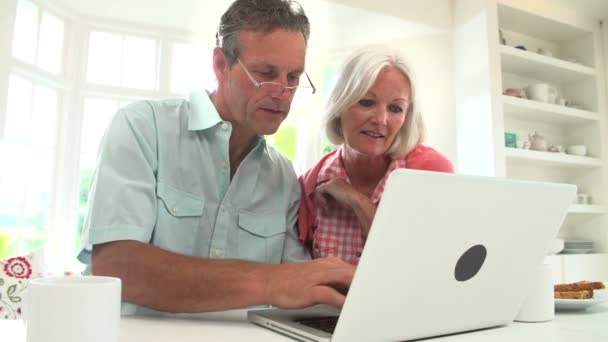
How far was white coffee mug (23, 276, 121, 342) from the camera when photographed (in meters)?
0.50

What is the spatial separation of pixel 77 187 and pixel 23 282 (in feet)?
4.45

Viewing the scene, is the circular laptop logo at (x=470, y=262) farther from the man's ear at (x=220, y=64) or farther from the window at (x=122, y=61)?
the window at (x=122, y=61)

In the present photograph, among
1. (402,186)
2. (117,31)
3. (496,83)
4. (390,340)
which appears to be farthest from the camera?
(117,31)

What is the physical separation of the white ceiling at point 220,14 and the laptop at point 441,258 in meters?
2.67

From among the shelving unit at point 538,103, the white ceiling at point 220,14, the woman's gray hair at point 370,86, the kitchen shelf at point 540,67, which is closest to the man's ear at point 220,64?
the woman's gray hair at point 370,86

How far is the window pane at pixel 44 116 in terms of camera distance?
122 inches

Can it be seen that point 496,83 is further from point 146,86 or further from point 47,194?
point 47,194

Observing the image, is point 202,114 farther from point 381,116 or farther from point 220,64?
point 381,116

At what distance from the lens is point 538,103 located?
3.34 meters

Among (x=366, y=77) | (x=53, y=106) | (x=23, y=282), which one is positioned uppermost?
(x=53, y=106)

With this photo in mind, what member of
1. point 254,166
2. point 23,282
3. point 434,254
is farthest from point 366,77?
point 23,282

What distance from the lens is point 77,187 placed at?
10.8 ft

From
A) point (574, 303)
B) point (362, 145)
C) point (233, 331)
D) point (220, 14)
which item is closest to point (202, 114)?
point (362, 145)

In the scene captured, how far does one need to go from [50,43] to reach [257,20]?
2594 millimetres
